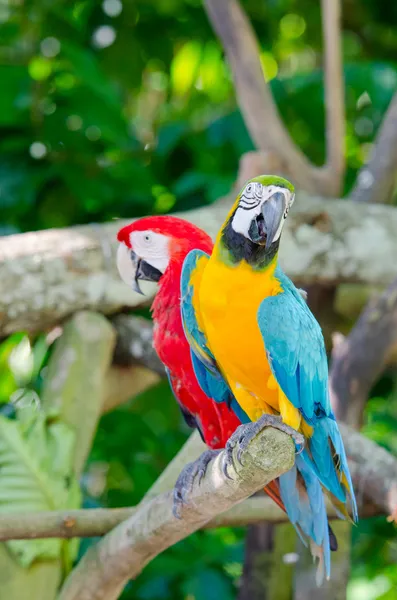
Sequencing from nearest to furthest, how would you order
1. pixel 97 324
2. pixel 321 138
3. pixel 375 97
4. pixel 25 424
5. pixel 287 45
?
pixel 25 424
pixel 97 324
pixel 375 97
pixel 321 138
pixel 287 45

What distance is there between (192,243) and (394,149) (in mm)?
1316

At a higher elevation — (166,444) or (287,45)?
(287,45)

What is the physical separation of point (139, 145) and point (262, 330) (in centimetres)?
162

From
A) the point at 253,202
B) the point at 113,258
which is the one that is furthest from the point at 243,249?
the point at 113,258

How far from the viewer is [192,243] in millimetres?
1241

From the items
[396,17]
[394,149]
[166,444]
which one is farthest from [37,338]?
[396,17]

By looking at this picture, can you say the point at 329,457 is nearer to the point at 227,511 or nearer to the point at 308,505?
the point at 308,505

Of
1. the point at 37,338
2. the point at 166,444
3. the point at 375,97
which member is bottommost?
the point at 166,444

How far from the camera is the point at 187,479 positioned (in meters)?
1.20

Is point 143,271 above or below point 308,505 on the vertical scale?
above

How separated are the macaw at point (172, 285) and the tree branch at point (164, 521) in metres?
0.07

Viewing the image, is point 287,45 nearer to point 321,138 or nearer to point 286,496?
point 321,138

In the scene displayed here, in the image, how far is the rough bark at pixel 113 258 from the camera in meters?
1.83

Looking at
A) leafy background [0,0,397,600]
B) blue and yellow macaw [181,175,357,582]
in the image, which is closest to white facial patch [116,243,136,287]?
blue and yellow macaw [181,175,357,582]
